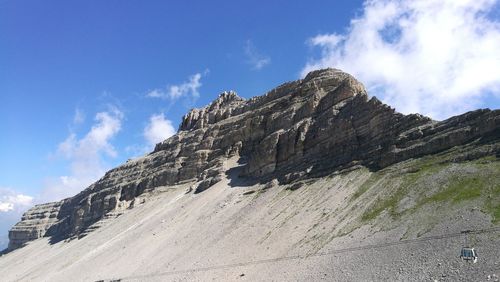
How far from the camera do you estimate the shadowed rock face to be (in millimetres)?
76125

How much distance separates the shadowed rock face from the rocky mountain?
1.04ft

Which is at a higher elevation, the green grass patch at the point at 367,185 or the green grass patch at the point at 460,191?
the green grass patch at the point at 367,185

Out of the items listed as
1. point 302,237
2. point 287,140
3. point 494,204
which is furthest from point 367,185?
point 287,140

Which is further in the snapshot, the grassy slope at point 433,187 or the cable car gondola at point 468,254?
the grassy slope at point 433,187

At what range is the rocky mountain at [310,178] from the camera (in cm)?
5881

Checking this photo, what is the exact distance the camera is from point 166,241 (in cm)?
9156

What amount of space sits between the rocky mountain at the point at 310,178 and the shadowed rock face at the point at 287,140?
1.04 ft

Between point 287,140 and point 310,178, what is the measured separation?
19920 mm

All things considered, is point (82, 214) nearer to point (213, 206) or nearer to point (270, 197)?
point (213, 206)

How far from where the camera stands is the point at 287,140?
10844 cm

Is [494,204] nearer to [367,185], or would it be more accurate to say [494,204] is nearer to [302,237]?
[367,185]

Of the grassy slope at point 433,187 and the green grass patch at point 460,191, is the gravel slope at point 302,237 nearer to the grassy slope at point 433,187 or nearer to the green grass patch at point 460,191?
the grassy slope at point 433,187

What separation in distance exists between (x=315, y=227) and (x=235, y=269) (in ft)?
43.1

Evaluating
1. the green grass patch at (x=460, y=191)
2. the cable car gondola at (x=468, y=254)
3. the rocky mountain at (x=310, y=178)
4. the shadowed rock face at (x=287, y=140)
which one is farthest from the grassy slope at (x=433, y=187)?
the cable car gondola at (x=468, y=254)
